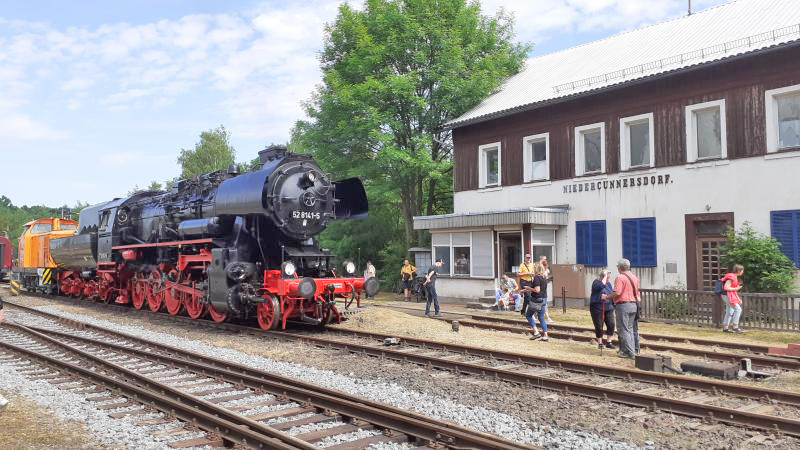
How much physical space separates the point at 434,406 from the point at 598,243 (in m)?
13.6

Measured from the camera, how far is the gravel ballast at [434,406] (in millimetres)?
5906

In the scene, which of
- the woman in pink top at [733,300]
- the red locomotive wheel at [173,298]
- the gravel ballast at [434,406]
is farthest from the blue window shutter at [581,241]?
the gravel ballast at [434,406]

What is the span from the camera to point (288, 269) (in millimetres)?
12281

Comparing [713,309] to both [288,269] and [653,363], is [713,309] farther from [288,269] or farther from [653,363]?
[288,269]

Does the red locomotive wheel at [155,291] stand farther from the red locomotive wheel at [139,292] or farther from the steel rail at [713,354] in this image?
the steel rail at [713,354]

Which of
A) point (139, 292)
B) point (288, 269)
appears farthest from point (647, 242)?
point (139, 292)

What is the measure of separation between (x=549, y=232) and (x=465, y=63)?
8.93 metres

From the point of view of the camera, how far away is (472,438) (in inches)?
215

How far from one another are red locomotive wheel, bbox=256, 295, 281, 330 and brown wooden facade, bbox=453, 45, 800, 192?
11.7 metres

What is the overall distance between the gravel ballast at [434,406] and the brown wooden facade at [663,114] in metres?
12.9

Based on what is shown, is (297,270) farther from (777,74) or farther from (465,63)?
(465,63)

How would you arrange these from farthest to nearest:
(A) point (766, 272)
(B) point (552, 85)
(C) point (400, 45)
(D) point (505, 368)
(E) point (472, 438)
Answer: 1. (C) point (400, 45)
2. (B) point (552, 85)
3. (A) point (766, 272)
4. (D) point (505, 368)
5. (E) point (472, 438)

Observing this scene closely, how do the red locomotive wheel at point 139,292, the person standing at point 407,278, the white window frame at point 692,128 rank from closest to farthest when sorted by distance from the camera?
the white window frame at point 692,128 < the red locomotive wheel at point 139,292 < the person standing at point 407,278

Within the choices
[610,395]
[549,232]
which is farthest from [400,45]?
[610,395]
